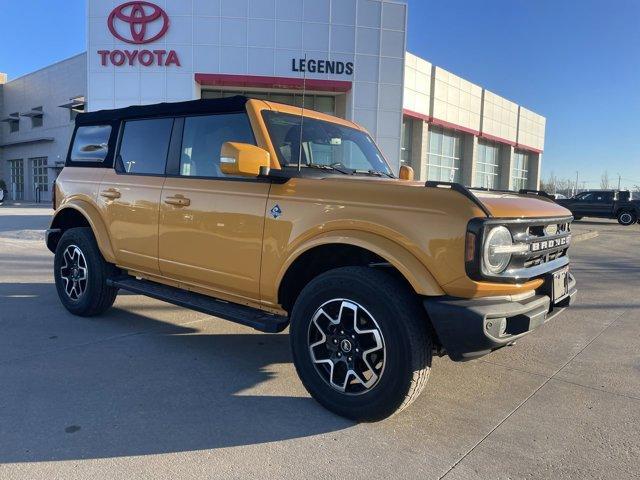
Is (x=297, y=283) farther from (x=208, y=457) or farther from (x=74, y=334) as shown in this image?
(x=74, y=334)

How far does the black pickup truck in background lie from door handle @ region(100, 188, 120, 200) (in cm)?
2443

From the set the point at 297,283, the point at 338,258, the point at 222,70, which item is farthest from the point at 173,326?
the point at 222,70

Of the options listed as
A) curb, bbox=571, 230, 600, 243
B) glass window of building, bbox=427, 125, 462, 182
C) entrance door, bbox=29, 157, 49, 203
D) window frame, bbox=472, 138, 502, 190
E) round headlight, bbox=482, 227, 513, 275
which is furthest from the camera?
entrance door, bbox=29, 157, 49, 203

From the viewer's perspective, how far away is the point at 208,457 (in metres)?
2.73

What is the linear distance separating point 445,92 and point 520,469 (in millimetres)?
27900

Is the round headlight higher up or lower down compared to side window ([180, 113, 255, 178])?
lower down

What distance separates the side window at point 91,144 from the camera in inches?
207

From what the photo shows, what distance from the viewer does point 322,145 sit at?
166 inches

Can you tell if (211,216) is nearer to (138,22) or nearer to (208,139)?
(208,139)

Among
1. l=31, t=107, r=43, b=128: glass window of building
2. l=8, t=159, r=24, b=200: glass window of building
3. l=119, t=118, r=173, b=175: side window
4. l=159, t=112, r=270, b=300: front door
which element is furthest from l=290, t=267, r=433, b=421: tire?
l=8, t=159, r=24, b=200: glass window of building

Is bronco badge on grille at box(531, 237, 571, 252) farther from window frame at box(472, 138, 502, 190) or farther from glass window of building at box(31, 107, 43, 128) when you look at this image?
glass window of building at box(31, 107, 43, 128)

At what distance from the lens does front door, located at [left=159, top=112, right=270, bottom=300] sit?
12.2 ft

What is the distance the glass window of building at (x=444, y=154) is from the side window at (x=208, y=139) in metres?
24.8

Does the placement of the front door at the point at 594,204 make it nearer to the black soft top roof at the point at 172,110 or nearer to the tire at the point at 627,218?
the tire at the point at 627,218
